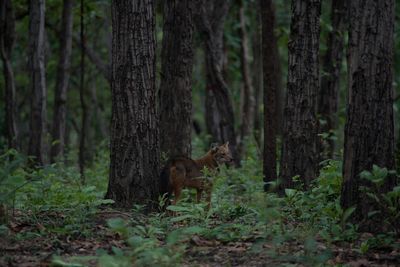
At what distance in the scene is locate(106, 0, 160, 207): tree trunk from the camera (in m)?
10.0

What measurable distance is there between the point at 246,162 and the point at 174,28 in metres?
5.63

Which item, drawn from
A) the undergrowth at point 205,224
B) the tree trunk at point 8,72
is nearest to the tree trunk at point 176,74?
the undergrowth at point 205,224

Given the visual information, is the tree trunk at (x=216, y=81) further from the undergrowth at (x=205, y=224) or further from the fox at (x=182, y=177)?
the undergrowth at (x=205, y=224)

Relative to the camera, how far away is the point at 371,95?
8.10 metres

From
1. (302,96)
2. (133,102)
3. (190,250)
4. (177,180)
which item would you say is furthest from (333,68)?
(190,250)

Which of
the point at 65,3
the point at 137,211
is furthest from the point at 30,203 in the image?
the point at 65,3

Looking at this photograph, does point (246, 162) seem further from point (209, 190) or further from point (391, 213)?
point (391, 213)

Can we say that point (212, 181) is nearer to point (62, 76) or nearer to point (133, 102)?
point (133, 102)

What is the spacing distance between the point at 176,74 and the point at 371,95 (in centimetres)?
685

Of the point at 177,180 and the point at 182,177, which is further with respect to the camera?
the point at 182,177

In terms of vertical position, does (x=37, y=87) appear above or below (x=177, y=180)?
above

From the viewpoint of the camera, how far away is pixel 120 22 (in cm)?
1007

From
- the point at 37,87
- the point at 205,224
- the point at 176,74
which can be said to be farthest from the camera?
the point at 37,87

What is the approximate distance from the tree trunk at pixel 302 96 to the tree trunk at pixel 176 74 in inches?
121
